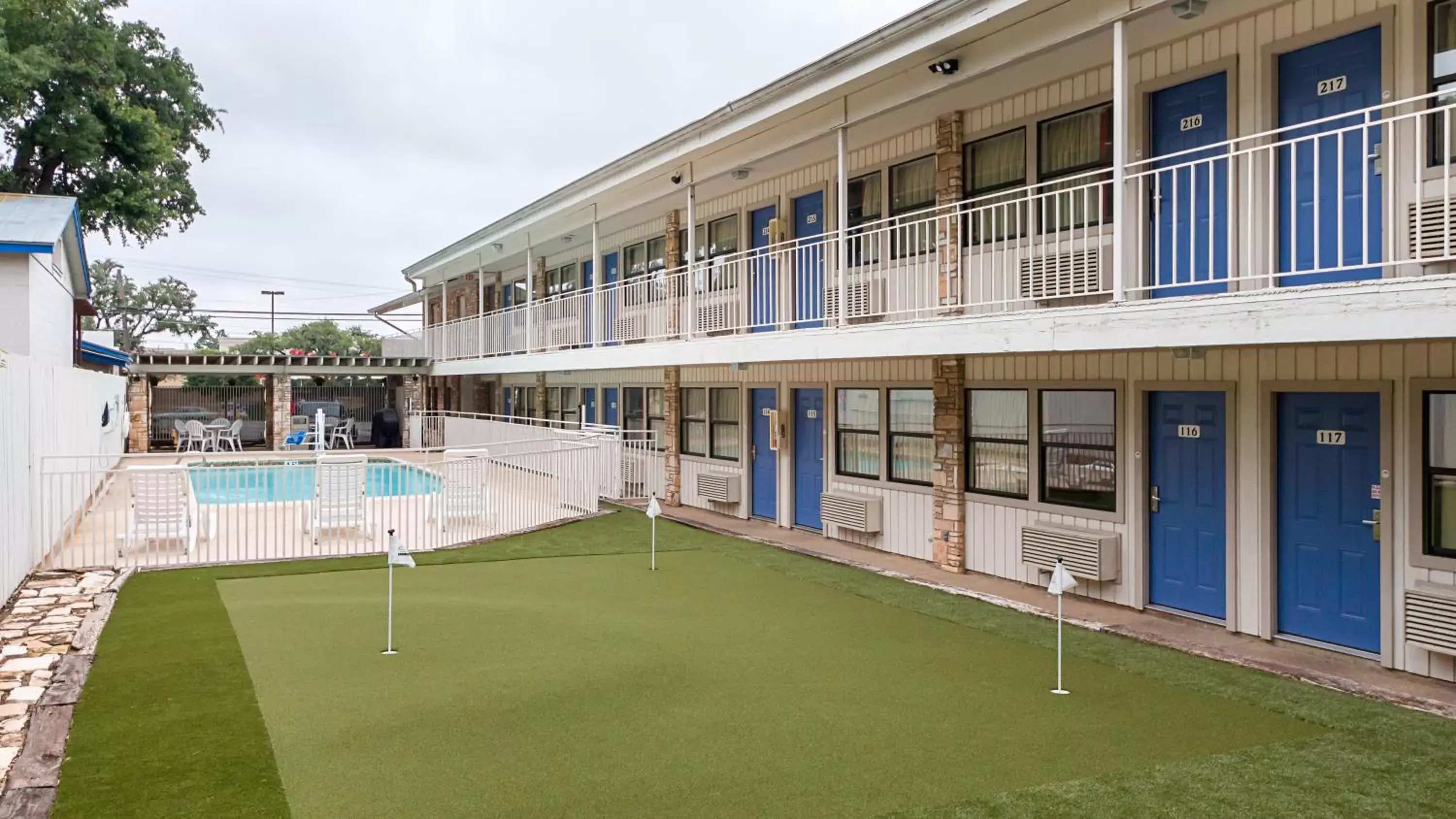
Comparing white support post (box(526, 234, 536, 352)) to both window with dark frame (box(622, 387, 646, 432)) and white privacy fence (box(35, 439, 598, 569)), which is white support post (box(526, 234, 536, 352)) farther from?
white privacy fence (box(35, 439, 598, 569))

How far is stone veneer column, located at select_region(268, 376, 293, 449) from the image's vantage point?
103 feet

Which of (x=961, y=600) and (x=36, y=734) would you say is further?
(x=961, y=600)

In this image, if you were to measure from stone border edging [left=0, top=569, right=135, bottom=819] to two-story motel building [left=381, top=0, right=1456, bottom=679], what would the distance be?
7364mm

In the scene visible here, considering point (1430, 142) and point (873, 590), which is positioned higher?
point (1430, 142)

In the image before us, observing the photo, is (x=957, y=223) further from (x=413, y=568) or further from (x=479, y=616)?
(x=413, y=568)

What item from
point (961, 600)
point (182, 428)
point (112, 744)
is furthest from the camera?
point (182, 428)

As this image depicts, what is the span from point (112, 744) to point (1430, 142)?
9.34 meters

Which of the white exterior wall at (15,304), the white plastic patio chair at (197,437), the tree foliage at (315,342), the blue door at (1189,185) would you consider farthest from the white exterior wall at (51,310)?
the tree foliage at (315,342)

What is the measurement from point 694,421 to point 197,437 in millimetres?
19723

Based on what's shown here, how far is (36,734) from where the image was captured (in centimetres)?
549

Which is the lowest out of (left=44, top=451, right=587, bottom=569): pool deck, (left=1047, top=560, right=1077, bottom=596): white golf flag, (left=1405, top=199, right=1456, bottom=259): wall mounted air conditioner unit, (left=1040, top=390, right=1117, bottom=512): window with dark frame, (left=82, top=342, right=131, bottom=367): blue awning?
(left=44, top=451, right=587, bottom=569): pool deck

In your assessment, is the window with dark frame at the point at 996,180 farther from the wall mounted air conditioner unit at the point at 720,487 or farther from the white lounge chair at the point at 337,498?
the white lounge chair at the point at 337,498

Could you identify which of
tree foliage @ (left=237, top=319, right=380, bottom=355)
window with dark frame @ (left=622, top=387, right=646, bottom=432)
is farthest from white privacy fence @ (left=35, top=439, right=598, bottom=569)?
tree foliage @ (left=237, top=319, right=380, bottom=355)

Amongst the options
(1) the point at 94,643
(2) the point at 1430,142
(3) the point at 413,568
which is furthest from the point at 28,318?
(2) the point at 1430,142
